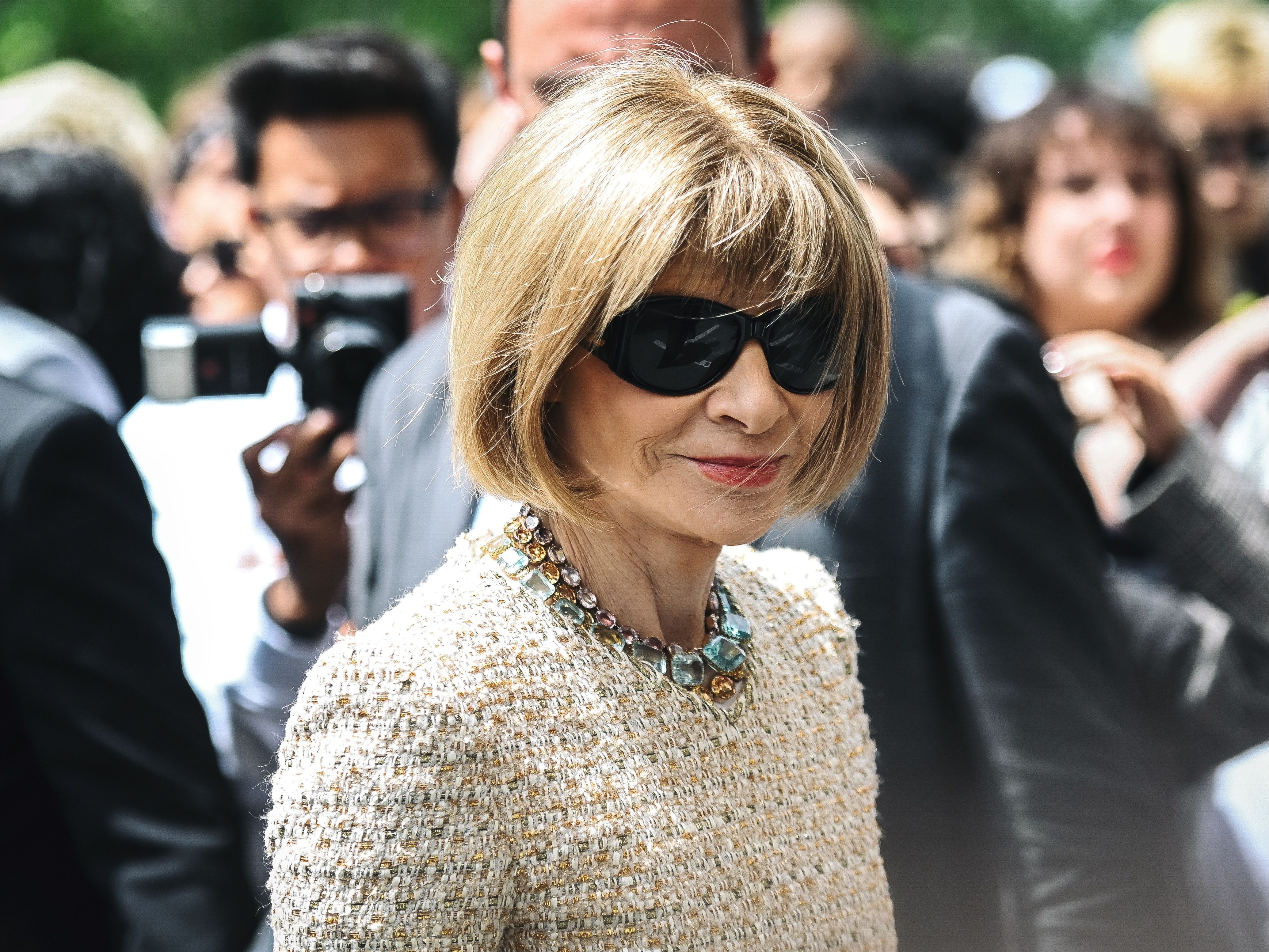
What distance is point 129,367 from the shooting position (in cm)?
421

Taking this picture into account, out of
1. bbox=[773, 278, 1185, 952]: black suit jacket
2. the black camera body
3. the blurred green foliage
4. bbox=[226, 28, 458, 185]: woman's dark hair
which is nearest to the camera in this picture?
bbox=[773, 278, 1185, 952]: black suit jacket

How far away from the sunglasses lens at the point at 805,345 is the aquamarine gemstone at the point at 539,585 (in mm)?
270

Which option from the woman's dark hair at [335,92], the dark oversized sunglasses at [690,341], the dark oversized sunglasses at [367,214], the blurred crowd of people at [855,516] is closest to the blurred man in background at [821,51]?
the blurred crowd of people at [855,516]

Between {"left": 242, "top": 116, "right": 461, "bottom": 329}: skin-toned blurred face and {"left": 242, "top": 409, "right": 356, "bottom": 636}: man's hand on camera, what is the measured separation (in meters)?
0.59

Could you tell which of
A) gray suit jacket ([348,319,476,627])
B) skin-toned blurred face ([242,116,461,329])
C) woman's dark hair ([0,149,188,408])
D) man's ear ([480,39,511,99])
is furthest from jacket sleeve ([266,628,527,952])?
woman's dark hair ([0,149,188,408])

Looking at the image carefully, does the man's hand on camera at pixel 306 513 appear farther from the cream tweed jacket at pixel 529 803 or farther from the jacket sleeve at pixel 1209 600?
the jacket sleeve at pixel 1209 600

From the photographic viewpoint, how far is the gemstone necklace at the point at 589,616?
1276 mm

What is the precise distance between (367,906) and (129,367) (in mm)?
3381

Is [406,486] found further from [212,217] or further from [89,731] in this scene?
[212,217]

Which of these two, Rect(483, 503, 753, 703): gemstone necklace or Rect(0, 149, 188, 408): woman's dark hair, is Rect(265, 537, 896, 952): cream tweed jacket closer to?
Rect(483, 503, 753, 703): gemstone necklace

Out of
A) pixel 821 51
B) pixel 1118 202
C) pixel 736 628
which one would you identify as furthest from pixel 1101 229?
pixel 821 51

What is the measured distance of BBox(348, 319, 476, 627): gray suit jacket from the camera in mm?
1963

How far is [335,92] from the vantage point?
3.42 m

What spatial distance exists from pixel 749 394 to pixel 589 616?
0.81 ft
